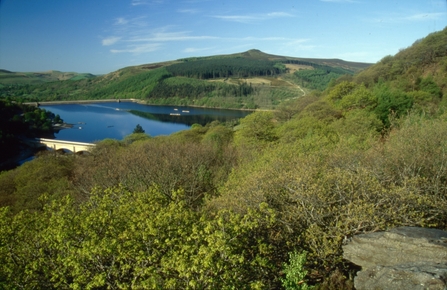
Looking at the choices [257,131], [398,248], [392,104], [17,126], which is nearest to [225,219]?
[398,248]

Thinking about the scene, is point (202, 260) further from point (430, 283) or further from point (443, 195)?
point (443, 195)

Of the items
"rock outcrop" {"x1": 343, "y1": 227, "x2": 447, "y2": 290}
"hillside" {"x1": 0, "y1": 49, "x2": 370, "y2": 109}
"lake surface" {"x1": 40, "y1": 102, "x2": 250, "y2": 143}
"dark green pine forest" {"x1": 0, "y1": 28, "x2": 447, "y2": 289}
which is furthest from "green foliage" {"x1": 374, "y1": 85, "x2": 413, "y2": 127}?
"hillside" {"x1": 0, "y1": 49, "x2": 370, "y2": 109}

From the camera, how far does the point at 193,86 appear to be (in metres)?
150

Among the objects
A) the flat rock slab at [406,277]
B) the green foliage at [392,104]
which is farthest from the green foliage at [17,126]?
the flat rock slab at [406,277]

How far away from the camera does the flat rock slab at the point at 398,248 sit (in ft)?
24.3

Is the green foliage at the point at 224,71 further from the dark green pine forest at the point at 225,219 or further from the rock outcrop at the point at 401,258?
the rock outcrop at the point at 401,258

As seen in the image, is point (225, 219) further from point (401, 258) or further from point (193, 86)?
point (193, 86)

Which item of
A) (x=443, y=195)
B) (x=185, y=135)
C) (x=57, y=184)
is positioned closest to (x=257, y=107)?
(x=185, y=135)

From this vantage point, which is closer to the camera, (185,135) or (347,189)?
(347,189)

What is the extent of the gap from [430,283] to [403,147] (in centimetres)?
777

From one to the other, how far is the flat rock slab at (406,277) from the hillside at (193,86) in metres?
101

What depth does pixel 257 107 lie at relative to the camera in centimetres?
11069

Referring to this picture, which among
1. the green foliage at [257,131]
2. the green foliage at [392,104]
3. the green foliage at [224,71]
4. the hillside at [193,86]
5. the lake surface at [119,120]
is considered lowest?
the lake surface at [119,120]

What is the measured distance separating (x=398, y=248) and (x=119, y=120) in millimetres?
94657
